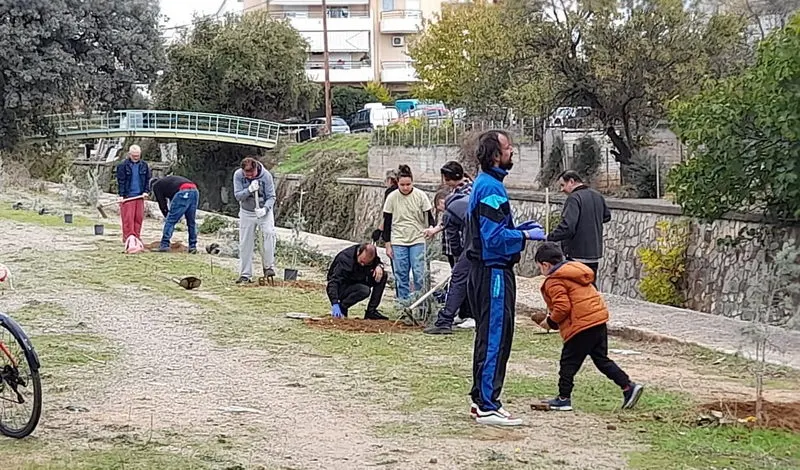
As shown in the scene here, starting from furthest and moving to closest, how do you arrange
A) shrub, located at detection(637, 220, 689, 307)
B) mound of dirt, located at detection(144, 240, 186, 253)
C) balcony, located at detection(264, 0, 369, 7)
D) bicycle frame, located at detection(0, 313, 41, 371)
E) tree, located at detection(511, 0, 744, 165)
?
balcony, located at detection(264, 0, 369, 7) < tree, located at detection(511, 0, 744, 165) < shrub, located at detection(637, 220, 689, 307) < mound of dirt, located at detection(144, 240, 186, 253) < bicycle frame, located at detection(0, 313, 41, 371)

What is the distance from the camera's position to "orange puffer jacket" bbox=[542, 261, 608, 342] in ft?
24.3

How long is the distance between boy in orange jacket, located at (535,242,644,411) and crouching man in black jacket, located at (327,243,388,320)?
382 cm

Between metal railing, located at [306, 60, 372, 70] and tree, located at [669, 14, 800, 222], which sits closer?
tree, located at [669, 14, 800, 222]

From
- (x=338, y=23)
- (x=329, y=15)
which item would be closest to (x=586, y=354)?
(x=338, y=23)

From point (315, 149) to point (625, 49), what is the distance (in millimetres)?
23461

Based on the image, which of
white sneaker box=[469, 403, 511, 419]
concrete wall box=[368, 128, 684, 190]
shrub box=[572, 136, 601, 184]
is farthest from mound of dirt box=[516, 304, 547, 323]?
shrub box=[572, 136, 601, 184]

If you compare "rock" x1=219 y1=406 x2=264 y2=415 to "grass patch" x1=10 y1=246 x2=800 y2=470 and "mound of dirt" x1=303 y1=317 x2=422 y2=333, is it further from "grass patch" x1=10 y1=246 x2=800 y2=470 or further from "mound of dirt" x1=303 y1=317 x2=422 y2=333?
"mound of dirt" x1=303 y1=317 x2=422 y2=333

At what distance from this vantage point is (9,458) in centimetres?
625

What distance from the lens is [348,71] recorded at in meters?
74.8

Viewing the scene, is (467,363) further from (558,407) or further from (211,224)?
(211,224)

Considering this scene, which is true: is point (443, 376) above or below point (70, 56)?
below

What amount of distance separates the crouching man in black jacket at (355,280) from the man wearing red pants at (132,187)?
25.0 ft

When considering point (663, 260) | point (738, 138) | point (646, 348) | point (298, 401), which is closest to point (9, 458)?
point (298, 401)

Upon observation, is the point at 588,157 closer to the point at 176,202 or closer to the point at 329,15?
the point at 176,202
